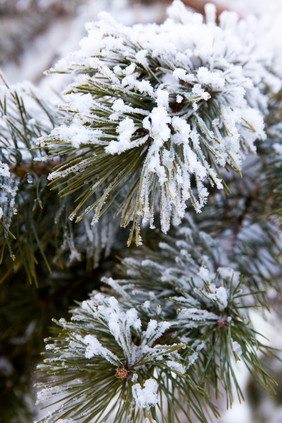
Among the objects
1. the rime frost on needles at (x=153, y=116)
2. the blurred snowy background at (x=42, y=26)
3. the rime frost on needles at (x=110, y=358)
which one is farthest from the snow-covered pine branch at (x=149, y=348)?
the blurred snowy background at (x=42, y=26)

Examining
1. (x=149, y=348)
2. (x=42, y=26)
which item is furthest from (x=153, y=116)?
(x=42, y=26)

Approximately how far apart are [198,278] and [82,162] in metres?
0.29

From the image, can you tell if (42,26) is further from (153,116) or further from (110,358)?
(110,358)

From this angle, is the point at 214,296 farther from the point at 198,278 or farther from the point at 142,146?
the point at 142,146

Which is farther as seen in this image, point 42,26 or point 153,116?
point 42,26

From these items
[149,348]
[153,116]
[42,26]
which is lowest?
[149,348]

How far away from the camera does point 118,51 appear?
0.51 m

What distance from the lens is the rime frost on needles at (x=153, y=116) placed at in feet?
1.42

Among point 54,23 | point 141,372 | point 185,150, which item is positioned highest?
point 54,23

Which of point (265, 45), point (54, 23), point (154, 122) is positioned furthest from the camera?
point (54, 23)

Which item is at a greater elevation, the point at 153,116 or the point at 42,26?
the point at 42,26

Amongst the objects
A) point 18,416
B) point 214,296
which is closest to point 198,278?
point 214,296

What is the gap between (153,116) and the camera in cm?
43

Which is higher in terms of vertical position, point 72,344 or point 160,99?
point 160,99
